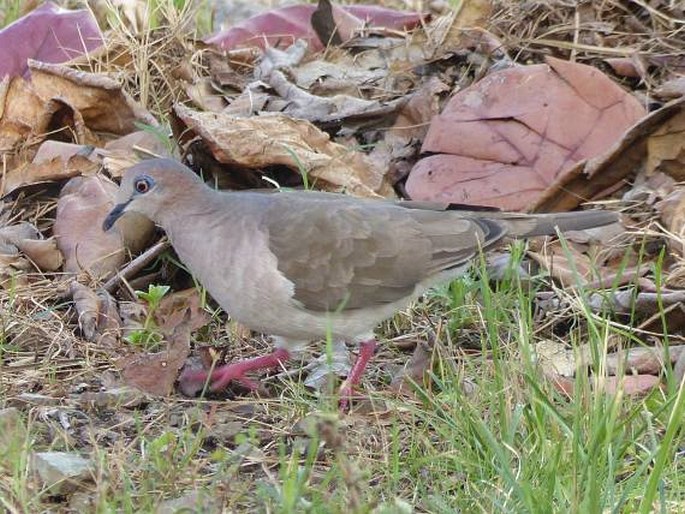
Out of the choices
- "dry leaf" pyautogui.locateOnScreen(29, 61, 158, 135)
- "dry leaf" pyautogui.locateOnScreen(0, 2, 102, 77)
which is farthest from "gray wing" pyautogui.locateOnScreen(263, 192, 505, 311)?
"dry leaf" pyautogui.locateOnScreen(0, 2, 102, 77)

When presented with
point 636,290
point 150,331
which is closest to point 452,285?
point 636,290

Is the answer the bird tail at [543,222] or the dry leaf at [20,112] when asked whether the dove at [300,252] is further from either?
the dry leaf at [20,112]

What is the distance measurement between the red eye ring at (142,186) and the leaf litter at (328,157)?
428 mm

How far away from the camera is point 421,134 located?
567 centimetres

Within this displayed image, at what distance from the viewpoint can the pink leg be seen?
13.6 feet

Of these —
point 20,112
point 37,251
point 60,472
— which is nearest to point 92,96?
point 20,112

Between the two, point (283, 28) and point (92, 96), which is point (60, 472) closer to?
point (92, 96)

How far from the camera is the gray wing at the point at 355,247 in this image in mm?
4207

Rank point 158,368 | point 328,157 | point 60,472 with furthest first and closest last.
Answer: point 328,157, point 158,368, point 60,472

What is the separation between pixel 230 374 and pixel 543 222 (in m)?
1.14

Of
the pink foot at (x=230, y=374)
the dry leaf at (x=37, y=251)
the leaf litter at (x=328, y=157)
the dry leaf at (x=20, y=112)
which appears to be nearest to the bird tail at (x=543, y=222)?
the leaf litter at (x=328, y=157)

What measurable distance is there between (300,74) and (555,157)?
1437 mm

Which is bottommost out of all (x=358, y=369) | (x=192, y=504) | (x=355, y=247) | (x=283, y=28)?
(x=283, y=28)

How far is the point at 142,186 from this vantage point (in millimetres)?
4340
